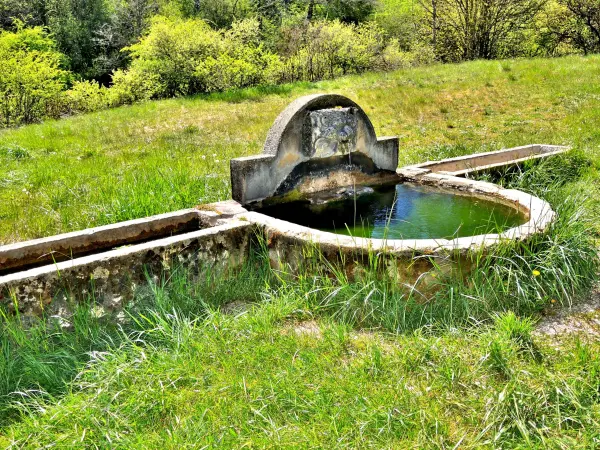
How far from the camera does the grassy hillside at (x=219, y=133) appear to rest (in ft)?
21.4

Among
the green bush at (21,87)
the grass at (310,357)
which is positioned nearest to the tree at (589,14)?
the grass at (310,357)

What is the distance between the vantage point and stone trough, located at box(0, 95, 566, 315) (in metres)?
3.96

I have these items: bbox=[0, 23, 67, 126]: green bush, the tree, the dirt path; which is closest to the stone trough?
the dirt path

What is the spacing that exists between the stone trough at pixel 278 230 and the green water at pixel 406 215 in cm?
7

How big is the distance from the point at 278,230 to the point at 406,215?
1867mm

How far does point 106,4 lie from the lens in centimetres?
4091

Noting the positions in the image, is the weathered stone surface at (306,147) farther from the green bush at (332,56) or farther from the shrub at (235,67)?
the green bush at (332,56)

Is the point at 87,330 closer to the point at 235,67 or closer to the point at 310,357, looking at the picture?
the point at 310,357

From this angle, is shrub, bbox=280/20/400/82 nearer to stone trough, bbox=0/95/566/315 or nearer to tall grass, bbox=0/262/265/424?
stone trough, bbox=0/95/566/315

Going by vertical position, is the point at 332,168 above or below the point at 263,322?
above

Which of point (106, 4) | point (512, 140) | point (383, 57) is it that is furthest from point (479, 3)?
point (106, 4)

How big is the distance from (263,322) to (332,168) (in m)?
3.00

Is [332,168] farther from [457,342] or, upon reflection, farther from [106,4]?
[106,4]

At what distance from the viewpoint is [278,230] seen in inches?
184
